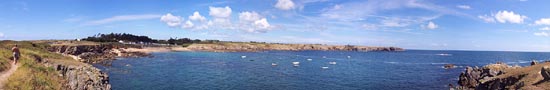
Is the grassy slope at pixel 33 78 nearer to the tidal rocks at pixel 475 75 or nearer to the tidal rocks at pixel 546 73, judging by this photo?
→ the tidal rocks at pixel 546 73

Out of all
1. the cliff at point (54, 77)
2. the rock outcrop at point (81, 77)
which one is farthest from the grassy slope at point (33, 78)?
the rock outcrop at point (81, 77)

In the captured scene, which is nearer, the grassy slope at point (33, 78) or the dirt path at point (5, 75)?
the dirt path at point (5, 75)

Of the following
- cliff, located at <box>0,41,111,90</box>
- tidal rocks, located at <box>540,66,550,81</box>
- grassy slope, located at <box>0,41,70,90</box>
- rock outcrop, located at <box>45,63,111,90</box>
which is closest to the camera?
grassy slope, located at <box>0,41,70,90</box>

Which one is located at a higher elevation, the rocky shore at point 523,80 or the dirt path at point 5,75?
the dirt path at point 5,75

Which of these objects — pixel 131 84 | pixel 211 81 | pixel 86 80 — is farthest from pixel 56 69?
pixel 211 81

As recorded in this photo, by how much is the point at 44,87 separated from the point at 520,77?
38.5 metres

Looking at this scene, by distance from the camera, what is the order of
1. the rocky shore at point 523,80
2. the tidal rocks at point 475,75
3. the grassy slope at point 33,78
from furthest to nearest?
the tidal rocks at point 475,75 < the rocky shore at point 523,80 < the grassy slope at point 33,78

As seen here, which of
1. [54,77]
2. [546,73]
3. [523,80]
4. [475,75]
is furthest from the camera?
[475,75]

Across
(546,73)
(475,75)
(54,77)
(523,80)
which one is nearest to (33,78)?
(54,77)

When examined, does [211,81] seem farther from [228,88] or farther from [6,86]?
[6,86]

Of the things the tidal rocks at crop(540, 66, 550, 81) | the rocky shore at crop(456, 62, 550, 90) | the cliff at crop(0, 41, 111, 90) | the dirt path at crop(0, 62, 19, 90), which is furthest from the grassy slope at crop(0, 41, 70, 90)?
the tidal rocks at crop(540, 66, 550, 81)

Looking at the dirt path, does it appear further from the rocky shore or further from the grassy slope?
the rocky shore

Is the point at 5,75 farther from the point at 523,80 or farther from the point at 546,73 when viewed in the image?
the point at 523,80

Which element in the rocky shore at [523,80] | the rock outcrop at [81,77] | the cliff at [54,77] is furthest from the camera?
the rock outcrop at [81,77]
